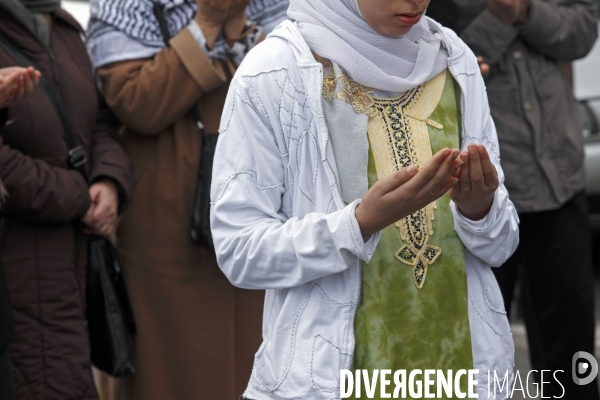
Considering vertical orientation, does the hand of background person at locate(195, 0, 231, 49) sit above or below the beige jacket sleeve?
above

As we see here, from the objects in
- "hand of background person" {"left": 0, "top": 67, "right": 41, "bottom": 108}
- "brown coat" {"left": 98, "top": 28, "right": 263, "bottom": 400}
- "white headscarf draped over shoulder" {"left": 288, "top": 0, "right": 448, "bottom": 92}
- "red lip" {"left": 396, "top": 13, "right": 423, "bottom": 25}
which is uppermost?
"red lip" {"left": 396, "top": 13, "right": 423, "bottom": 25}

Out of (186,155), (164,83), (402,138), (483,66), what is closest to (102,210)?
(186,155)

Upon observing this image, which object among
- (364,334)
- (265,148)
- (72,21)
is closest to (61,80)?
(72,21)

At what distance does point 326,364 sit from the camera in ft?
6.97

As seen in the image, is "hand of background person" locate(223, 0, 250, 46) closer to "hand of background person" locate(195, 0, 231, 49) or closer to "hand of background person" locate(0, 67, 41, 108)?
"hand of background person" locate(195, 0, 231, 49)

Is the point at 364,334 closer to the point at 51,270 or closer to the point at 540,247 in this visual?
the point at 51,270

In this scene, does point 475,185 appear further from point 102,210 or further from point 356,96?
point 102,210

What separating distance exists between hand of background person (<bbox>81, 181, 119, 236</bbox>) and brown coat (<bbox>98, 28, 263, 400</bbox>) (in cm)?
19

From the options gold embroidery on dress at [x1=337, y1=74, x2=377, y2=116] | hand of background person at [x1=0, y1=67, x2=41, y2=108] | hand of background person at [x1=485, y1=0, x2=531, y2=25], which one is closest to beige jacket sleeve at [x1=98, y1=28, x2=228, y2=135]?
hand of background person at [x1=0, y1=67, x2=41, y2=108]

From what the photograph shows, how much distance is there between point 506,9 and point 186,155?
129cm

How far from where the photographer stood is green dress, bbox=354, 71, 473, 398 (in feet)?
7.13

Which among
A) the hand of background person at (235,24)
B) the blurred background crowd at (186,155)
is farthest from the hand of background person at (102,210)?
the hand of background person at (235,24)

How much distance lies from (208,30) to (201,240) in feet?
2.46

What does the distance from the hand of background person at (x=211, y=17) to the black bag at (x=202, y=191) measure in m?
0.14
